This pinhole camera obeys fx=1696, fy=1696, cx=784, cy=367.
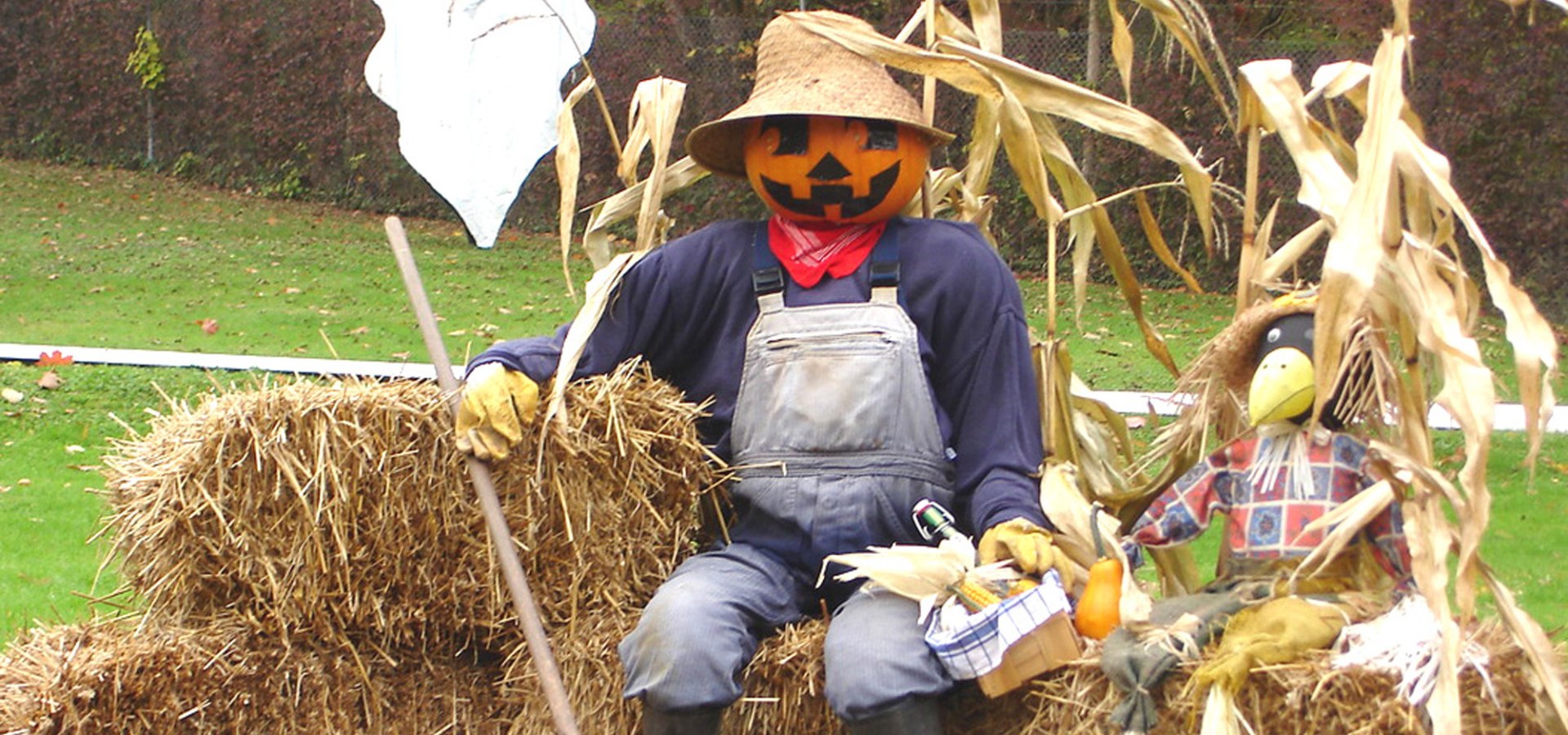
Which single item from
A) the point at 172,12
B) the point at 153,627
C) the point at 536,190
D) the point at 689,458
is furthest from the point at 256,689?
the point at 172,12

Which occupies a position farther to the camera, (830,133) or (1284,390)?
(830,133)

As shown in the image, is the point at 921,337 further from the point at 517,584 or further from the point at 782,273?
the point at 517,584

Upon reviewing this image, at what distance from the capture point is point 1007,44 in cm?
1145

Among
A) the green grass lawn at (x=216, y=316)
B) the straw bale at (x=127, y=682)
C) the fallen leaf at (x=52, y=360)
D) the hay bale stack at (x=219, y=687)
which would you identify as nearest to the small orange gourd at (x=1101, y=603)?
the green grass lawn at (x=216, y=316)

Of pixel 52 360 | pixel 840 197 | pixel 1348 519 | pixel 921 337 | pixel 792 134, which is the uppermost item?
pixel 792 134

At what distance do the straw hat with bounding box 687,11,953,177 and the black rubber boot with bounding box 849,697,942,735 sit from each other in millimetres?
1146

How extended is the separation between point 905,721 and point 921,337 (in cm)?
83

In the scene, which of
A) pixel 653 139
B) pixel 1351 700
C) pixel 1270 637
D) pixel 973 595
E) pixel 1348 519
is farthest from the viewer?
pixel 653 139

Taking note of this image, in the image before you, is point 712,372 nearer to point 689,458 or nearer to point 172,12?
point 689,458

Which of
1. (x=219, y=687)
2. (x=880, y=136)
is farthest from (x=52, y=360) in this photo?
(x=880, y=136)

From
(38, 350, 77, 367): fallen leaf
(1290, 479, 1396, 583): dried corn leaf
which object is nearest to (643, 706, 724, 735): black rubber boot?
(1290, 479, 1396, 583): dried corn leaf

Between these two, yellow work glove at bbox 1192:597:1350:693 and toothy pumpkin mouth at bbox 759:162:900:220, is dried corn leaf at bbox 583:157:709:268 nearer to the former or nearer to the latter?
toothy pumpkin mouth at bbox 759:162:900:220

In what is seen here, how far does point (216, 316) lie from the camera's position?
1002 centimetres

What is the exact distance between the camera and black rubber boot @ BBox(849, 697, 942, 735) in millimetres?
2824
